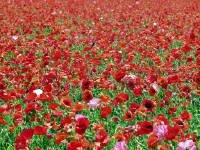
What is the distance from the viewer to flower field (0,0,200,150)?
5.61ft

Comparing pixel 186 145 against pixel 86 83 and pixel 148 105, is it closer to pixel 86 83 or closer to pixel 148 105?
pixel 148 105

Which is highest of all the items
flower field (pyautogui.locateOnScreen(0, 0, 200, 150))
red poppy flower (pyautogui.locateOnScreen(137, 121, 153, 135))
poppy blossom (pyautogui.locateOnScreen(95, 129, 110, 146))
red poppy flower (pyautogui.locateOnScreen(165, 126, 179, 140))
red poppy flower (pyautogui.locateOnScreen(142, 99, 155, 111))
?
red poppy flower (pyautogui.locateOnScreen(165, 126, 179, 140))

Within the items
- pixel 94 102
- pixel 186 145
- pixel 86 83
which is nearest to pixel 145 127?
pixel 186 145

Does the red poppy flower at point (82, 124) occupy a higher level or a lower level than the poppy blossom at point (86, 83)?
higher

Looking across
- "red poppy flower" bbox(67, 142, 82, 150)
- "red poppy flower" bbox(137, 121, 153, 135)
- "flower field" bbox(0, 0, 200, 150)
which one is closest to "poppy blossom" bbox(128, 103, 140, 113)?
"flower field" bbox(0, 0, 200, 150)

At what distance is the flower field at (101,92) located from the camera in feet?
5.61

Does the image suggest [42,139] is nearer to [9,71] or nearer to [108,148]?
[108,148]

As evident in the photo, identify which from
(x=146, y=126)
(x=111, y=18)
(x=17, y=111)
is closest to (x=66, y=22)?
(x=111, y=18)

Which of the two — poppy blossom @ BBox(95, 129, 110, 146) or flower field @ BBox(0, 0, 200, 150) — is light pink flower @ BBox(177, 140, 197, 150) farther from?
poppy blossom @ BBox(95, 129, 110, 146)

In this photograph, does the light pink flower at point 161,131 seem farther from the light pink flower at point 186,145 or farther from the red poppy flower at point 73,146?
the red poppy flower at point 73,146

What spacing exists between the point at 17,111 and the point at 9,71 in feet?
4.12

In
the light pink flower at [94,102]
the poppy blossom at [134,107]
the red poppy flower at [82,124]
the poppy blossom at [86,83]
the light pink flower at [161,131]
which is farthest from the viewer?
the poppy blossom at [86,83]

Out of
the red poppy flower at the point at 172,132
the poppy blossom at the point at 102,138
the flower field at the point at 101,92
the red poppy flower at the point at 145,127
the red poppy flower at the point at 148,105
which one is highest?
the red poppy flower at the point at 172,132

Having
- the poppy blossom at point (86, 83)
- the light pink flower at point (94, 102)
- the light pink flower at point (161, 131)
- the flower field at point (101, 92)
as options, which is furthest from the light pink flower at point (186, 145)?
the poppy blossom at point (86, 83)
